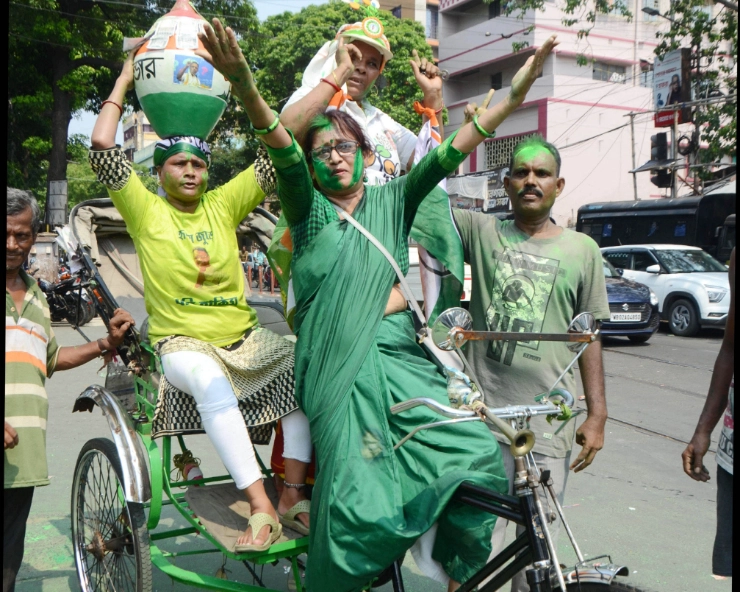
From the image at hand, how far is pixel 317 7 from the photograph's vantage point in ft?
91.4

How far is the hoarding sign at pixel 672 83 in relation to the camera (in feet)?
57.3

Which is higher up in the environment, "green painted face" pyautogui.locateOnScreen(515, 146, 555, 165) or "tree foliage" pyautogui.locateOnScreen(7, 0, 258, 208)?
"tree foliage" pyautogui.locateOnScreen(7, 0, 258, 208)

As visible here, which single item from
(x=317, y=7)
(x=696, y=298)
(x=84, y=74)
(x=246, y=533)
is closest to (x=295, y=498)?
(x=246, y=533)

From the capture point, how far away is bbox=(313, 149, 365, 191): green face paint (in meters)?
2.71

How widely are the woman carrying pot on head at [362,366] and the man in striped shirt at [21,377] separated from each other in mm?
981

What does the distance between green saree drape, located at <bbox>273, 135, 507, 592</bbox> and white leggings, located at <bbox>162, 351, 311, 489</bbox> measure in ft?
1.05

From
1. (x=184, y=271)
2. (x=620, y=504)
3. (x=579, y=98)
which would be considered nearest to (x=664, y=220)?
(x=579, y=98)

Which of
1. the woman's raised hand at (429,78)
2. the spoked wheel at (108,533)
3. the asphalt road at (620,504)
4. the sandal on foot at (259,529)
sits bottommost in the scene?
the asphalt road at (620,504)

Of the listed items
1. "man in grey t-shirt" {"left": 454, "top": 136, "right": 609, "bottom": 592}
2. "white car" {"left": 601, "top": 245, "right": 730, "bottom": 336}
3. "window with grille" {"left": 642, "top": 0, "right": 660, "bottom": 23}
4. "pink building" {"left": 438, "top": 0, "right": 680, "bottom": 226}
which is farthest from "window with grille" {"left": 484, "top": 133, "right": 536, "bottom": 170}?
"man in grey t-shirt" {"left": 454, "top": 136, "right": 609, "bottom": 592}

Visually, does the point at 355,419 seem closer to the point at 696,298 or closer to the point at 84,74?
the point at 696,298

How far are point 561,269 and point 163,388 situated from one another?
1.70 m

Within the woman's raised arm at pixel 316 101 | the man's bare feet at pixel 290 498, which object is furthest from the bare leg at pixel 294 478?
the woman's raised arm at pixel 316 101

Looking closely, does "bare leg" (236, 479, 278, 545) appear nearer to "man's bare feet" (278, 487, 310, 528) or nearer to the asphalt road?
"man's bare feet" (278, 487, 310, 528)

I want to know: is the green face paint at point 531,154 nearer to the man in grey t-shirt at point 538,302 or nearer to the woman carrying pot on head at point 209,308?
the man in grey t-shirt at point 538,302
